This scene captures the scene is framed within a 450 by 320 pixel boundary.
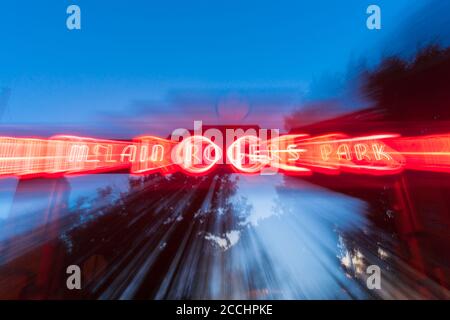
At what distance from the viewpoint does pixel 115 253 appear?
2.43m

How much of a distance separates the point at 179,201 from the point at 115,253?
77 cm

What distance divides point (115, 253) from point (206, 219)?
0.91 metres

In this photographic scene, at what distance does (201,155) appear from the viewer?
2.47 m

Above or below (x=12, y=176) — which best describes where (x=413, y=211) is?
below

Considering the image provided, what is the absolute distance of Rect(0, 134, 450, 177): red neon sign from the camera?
2449 mm

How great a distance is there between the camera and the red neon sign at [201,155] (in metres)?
2.45

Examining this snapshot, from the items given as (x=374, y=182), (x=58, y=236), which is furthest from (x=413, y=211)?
(x=58, y=236)

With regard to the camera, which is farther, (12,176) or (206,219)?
(206,219)

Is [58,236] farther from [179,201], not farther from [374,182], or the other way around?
[374,182]
